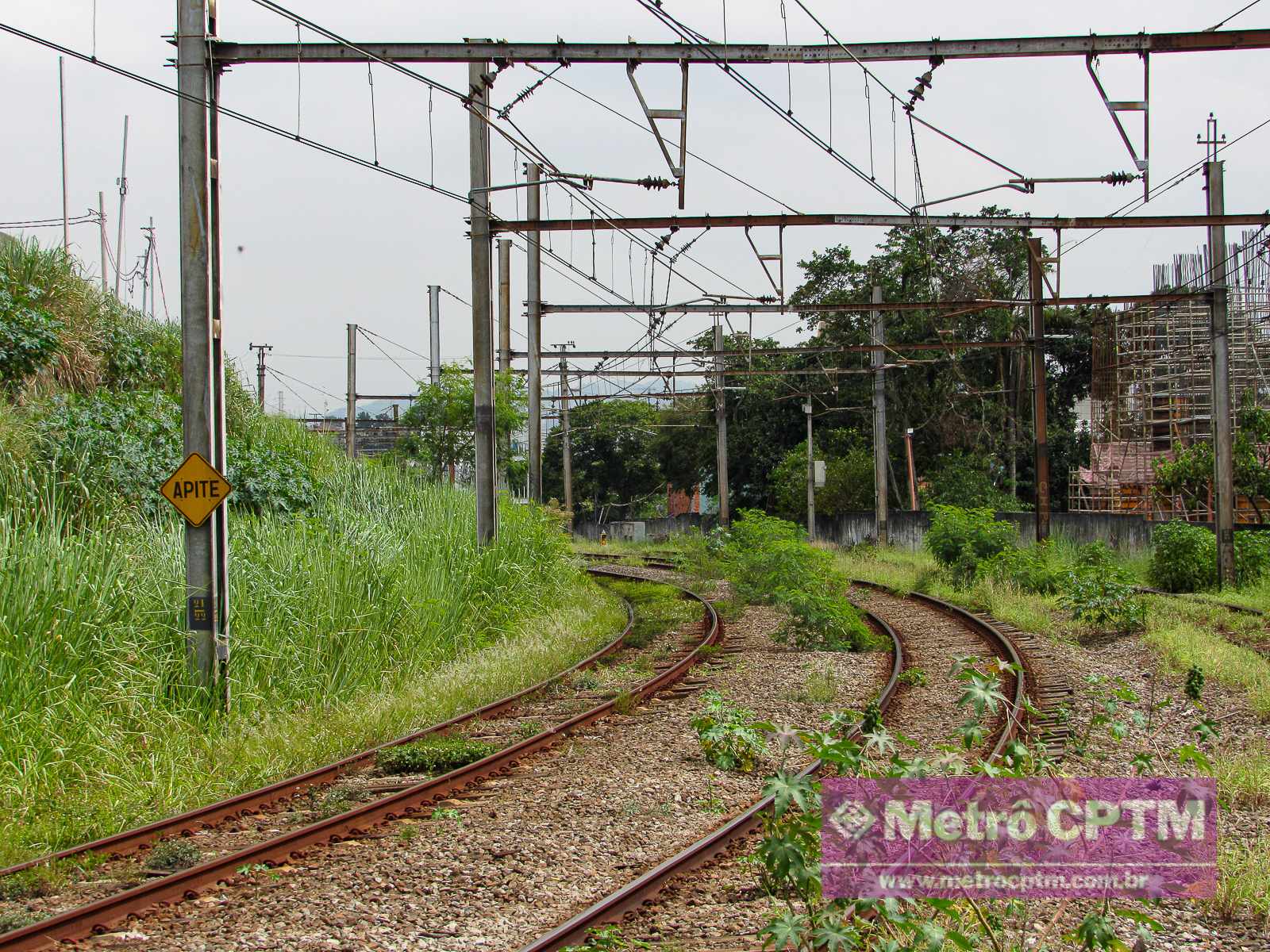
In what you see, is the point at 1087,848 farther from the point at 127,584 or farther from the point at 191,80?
the point at 191,80

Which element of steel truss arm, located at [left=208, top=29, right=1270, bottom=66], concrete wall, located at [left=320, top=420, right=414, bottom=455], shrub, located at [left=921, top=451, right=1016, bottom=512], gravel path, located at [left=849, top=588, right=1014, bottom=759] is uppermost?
steel truss arm, located at [left=208, top=29, right=1270, bottom=66]

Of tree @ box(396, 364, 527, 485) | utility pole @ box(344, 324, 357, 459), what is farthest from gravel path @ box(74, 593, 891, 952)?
utility pole @ box(344, 324, 357, 459)

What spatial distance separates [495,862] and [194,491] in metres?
5.61

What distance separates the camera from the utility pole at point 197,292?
10.9 m

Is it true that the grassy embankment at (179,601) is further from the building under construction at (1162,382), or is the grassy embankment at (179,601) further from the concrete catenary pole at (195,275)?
the building under construction at (1162,382)

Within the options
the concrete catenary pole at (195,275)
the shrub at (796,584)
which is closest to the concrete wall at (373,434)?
the shrub at (796,584)

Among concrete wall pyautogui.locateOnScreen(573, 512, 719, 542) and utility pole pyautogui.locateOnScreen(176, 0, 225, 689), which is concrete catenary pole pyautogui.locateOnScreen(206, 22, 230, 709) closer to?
utility pole pyautogui.locateOnScreen(176, 0, 225, 689)

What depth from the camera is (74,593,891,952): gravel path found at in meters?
5.76

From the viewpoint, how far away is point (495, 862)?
22.6 ft

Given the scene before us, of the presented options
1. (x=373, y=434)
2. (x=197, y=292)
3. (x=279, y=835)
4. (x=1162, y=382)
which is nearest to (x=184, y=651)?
(x=197, y=292)

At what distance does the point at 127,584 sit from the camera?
1089cm

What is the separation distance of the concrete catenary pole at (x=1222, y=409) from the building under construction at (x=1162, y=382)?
32.3 feet

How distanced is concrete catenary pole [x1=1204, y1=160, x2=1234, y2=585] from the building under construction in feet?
32.3

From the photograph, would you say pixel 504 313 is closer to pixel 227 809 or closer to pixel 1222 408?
pixel 1222 408
